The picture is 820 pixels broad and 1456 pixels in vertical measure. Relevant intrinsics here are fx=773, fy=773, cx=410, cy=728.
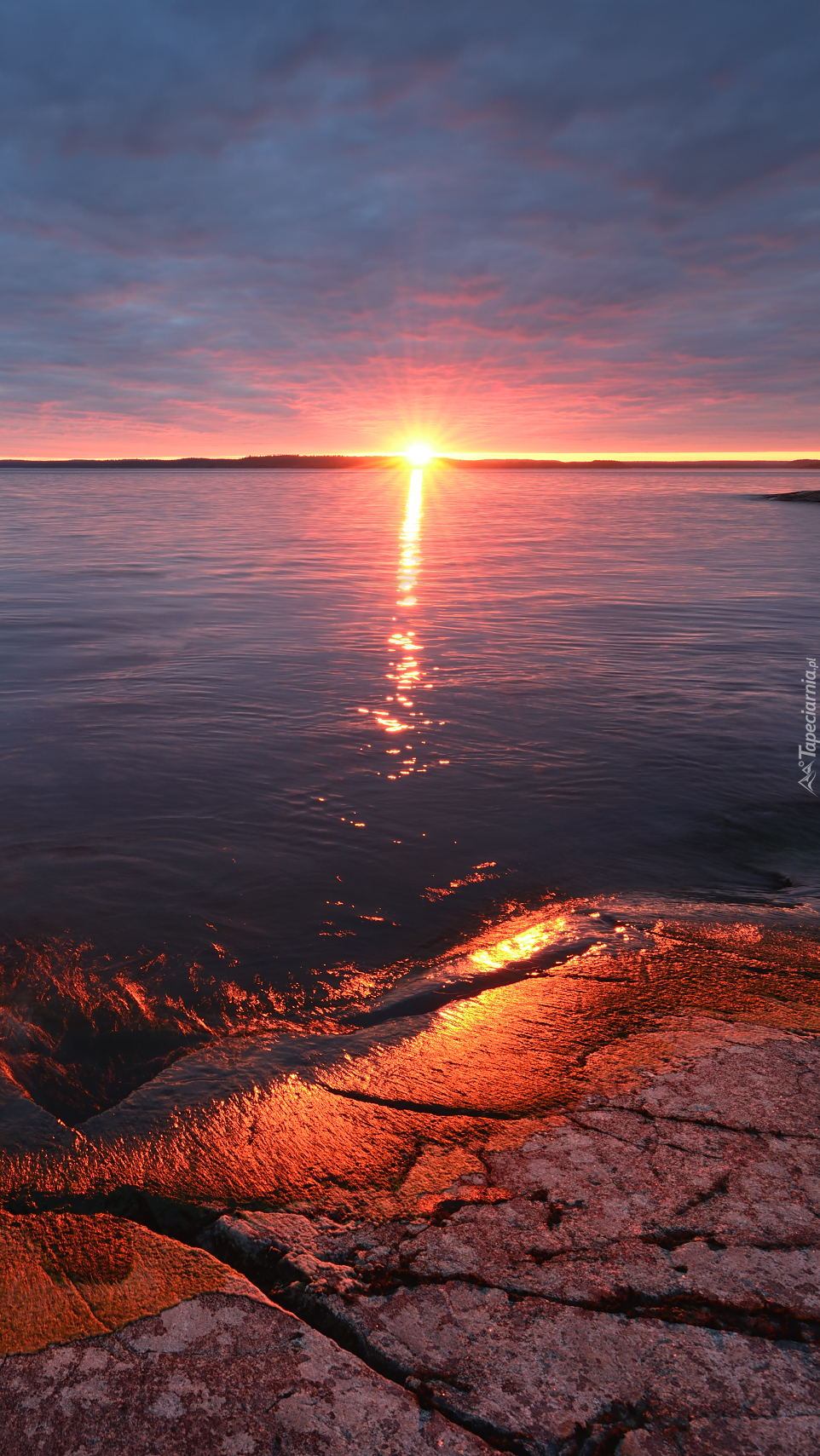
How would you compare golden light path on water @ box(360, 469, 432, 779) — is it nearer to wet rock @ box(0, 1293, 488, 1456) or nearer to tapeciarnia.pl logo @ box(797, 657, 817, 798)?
tapeciarnia.pl logo @ box(797, 657, 817, 798)

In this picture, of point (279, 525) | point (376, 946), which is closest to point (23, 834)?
point (376, 946)

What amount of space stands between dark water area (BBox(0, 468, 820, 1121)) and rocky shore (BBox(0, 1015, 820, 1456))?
1434 mm

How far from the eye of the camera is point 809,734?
980 centimetres

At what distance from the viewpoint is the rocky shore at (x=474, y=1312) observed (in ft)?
6.59

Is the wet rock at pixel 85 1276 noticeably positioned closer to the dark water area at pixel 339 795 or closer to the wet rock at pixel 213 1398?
the wet rock at pixel 213 1398

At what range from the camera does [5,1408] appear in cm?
208

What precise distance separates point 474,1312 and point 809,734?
910 cm

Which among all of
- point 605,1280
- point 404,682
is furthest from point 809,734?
point 605,1280

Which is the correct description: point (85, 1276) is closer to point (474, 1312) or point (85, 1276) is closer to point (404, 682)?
point (474, 1312)

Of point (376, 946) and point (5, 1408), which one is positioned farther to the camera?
point (376, 946)

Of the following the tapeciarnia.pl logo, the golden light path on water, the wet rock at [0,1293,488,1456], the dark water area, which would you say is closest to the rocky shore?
the wet rock at [0,1293,488,1456]

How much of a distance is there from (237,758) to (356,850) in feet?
8.81

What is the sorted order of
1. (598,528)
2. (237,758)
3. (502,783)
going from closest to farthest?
(502,783), (237,758), (598,528)

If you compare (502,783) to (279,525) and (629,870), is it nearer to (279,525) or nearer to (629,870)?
(629,870)
